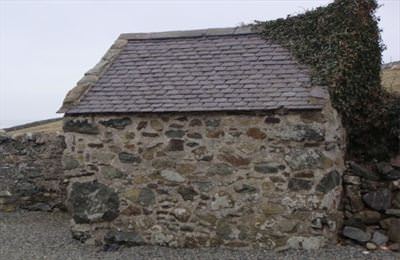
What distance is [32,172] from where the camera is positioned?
40.1ft

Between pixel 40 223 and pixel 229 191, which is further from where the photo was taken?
pixel 40 223

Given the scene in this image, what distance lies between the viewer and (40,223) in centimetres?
1114

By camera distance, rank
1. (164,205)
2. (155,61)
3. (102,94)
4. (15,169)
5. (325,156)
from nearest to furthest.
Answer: (325,156) < (164,205) < (102,94) < (155,61) < (15,169)

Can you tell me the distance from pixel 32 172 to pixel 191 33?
17.3ft

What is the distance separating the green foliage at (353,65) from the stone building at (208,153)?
34cm

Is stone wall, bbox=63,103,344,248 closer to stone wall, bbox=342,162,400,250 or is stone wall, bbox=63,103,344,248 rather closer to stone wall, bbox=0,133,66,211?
stone wall, bbox=342,162,400,250

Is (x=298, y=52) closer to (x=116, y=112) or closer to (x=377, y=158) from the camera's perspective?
(x=377, y=158)

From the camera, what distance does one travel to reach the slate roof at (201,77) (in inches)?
329

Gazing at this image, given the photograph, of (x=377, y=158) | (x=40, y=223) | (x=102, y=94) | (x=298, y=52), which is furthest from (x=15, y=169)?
(x=377, y=158)

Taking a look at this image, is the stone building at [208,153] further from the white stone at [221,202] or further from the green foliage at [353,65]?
the green foliage at [353,65]

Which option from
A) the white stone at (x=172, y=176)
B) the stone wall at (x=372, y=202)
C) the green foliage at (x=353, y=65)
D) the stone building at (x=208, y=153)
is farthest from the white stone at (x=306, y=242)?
the white stone at (x=172, y=176)

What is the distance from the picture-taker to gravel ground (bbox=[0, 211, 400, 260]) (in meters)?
7.66

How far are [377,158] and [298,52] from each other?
2.31 meters

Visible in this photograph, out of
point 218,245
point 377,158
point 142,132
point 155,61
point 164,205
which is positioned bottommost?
point 218,245
